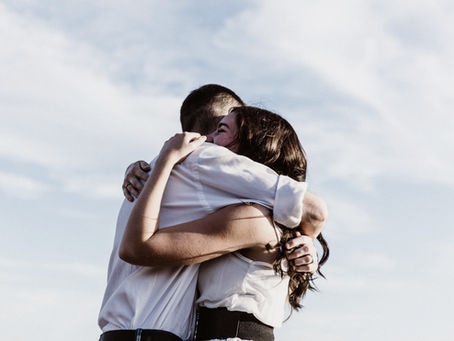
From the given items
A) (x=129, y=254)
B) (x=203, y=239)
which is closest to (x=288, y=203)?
(x=203, y=239)

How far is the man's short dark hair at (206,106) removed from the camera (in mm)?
4766

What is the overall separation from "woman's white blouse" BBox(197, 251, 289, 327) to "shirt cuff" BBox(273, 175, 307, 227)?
0.80 ft

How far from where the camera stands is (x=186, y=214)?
306cm

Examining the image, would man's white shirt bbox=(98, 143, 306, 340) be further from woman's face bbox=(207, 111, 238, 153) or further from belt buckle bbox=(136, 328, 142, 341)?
woman's face bbox=(207, 111, 238, 153)

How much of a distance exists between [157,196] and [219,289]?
52cm

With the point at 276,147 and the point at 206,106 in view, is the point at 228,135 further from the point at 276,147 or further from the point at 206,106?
the point at 206,106

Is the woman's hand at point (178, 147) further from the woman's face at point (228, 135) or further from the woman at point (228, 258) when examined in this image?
the woman's face at point (228, 135)

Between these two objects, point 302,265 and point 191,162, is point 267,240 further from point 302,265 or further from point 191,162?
point 191,162

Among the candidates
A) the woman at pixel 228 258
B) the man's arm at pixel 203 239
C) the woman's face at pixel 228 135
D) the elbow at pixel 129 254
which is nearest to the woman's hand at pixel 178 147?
the woman at pixel 228 258

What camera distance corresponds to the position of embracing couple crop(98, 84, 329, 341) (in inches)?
113

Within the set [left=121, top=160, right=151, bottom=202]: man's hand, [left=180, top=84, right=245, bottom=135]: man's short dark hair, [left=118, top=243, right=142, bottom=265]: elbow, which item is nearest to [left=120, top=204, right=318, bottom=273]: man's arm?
[left=118, top=243, right=142, bottom=265]: elbow

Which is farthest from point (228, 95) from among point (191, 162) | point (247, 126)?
point (191, 162)

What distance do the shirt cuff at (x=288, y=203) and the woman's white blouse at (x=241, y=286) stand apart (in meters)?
0.24

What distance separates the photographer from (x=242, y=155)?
11.2 feet
